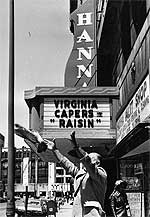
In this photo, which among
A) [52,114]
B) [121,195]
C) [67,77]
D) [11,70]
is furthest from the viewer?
[67,77]

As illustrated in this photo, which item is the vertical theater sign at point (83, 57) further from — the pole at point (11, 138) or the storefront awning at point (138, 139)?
the pole at point (11, 138)

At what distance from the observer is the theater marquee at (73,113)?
16703mm

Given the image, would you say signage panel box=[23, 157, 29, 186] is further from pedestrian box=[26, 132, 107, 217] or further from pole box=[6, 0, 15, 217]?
pedestrian box=[26, 132, 107, 217]

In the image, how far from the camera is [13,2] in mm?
11945

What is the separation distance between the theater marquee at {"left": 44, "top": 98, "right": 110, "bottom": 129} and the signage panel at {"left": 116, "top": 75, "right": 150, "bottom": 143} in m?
1.50

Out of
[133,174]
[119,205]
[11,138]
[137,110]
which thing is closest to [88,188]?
[119,205]

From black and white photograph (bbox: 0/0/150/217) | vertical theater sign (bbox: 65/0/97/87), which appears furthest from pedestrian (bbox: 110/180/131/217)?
vertical theater sign (bbox: 65/0/97/87)

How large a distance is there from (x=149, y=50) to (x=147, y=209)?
430cm

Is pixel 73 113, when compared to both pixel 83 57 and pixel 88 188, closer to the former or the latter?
pixel 83 57

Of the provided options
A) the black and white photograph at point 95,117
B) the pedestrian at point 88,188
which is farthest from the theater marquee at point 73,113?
the pedestrian at point 88,188

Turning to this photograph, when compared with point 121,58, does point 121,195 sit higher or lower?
lower

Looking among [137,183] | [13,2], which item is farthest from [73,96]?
[13,2]

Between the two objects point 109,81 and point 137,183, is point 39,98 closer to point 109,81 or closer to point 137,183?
point 137,183

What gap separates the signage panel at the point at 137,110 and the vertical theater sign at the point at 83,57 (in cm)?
650
